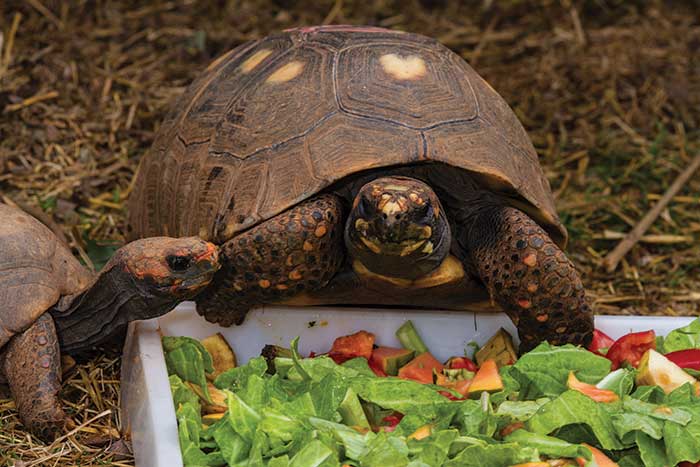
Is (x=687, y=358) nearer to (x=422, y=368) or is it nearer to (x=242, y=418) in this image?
(x=422, y=368)

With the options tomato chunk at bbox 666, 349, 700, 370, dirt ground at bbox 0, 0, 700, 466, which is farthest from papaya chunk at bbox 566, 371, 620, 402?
dirt ground at bbox 0, 0, 700, 466

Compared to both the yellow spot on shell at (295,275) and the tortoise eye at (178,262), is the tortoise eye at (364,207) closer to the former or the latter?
the yellow spot on shell at (295,275)

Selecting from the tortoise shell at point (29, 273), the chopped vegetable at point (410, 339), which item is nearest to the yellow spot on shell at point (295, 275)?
the chopped vegetable at point (410, 339)

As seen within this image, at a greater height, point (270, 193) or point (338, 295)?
point (270, 193)

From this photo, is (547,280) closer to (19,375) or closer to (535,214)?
(535,214)

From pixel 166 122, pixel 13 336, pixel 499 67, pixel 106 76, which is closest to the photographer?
pixel 13 336

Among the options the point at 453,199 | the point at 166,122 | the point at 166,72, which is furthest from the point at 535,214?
the point at 166,72

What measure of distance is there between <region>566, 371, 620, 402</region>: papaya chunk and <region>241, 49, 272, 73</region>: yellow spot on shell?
54.9 inches

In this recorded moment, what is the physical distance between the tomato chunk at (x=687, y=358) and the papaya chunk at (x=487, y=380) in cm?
53

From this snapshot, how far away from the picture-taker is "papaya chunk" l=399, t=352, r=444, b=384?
2695 millimetres

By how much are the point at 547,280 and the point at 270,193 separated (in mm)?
776

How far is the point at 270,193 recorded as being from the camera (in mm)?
2709

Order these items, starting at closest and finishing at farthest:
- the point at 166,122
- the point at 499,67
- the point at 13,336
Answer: the point at 13,336
the point at 166,122
the point at 499,67

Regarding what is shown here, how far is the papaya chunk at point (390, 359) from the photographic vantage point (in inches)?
109
